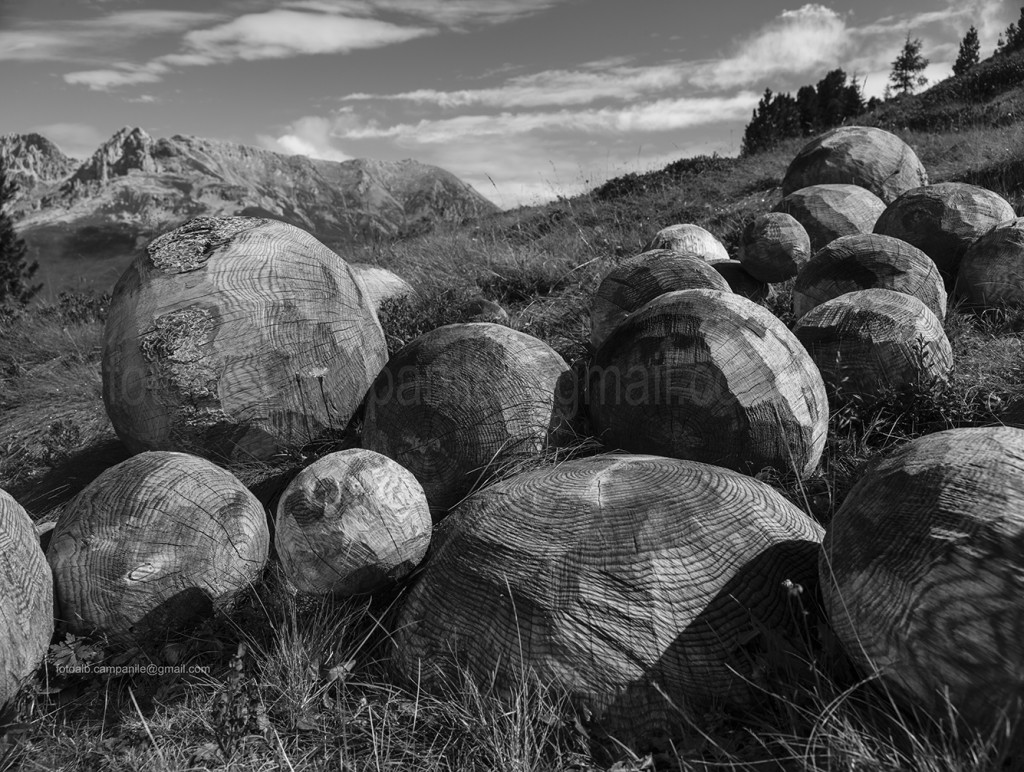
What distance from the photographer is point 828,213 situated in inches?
302

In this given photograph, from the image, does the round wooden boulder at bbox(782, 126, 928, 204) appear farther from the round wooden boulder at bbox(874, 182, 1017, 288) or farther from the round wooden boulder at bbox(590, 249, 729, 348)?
the round wooden boulder at bbox(590, 249, 729, 348)

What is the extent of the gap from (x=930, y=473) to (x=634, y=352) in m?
1.83

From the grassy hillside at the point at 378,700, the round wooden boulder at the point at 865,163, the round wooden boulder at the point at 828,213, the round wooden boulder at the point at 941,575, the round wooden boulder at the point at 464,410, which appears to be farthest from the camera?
the round wooden boulder at the point at 865,163

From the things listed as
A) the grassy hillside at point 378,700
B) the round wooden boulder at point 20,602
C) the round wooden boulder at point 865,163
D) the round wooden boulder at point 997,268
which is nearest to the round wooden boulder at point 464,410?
the grassy hillside at point 378,700

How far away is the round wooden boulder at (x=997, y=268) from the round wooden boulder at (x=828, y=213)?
1399 mm

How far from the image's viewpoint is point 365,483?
3.67 metres

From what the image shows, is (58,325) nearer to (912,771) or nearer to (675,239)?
(675,239)

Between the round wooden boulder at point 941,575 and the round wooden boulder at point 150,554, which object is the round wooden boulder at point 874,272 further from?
the round wooden boulder at point 150,554

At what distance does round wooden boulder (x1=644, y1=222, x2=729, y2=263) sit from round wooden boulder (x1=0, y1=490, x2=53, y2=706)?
5.14m

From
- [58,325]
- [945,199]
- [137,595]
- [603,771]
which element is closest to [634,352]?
[603,771]

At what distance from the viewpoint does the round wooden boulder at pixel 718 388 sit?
4000 millimetres

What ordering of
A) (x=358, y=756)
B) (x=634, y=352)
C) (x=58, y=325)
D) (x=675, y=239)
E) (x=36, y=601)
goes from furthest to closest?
(x=58, y=325) → (x=675, y=239) → (x=634, y=352) → (x=36, y=601) → (x=358, y=756)

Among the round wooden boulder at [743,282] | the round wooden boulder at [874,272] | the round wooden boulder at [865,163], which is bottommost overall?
the round wooden boulder at [743,282]

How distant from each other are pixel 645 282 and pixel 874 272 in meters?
1.83
